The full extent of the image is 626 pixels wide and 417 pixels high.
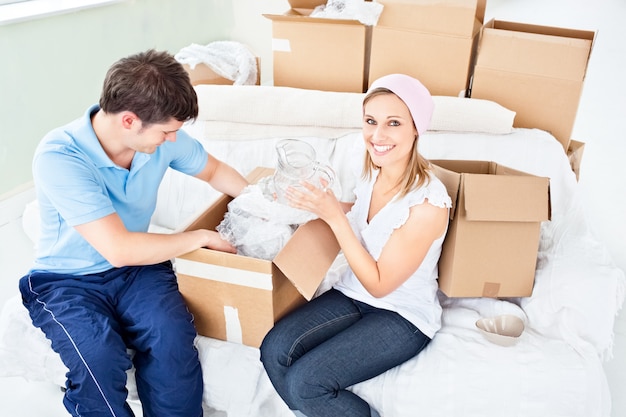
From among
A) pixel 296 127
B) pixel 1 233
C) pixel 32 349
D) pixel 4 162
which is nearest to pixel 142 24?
pixel 4 162

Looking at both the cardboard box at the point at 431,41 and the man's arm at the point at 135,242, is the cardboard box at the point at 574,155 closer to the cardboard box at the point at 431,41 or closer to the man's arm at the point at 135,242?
the cardboard box at the point at 431,41

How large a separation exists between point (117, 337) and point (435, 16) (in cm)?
153

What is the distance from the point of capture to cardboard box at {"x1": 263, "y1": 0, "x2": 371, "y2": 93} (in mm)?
2129

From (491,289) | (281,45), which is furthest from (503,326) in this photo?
(281,45)

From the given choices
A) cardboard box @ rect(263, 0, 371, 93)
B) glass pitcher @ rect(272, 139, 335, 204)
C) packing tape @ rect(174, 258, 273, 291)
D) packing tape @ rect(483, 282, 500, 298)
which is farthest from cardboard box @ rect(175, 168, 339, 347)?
cardboard box @ rect(263, 0, 371, 93)

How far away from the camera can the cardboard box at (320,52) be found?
6.98 ft

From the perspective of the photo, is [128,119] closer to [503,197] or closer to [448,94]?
[503,197]

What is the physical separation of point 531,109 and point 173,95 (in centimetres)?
132

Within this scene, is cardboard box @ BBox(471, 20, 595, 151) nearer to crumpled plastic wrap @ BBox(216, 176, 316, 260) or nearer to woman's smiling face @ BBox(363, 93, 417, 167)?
woman's smiling face @ BBox(363, 93, 417, 167)

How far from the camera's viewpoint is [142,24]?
3.27 meters

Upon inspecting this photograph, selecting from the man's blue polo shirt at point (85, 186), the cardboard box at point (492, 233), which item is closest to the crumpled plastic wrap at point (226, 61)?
the man's blue polo shirt at point (85, 186)

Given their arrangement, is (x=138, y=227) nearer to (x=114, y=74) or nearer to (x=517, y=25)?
(x=114, y=74)

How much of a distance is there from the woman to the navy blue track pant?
221mm

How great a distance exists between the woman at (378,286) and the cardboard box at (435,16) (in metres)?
0.75
